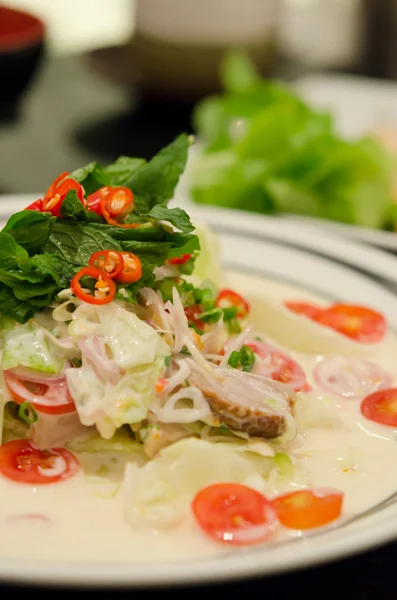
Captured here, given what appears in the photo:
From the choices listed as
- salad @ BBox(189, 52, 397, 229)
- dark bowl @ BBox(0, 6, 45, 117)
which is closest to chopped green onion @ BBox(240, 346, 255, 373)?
salad @ BBox(189, 52, 397, 229)

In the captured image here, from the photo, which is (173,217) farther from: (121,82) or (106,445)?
(121,82)

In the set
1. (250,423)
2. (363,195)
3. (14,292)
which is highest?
(14,292)

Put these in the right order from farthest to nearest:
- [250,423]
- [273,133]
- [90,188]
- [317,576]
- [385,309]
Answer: [273,133] < [385,309] < [90,188] < [250,423] < [317,576]

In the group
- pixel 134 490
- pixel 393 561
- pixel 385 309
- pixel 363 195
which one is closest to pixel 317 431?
pixel 393 561

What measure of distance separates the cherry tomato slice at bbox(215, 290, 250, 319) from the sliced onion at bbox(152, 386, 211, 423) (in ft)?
2.43

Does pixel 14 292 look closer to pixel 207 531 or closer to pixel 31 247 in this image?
pixel 31 247

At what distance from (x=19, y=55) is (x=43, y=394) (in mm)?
3180

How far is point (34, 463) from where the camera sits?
2117 mm

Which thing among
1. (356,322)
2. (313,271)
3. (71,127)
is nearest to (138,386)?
(356,322)

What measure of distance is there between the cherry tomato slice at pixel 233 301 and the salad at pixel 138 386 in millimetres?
428

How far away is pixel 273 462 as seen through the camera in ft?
7.14

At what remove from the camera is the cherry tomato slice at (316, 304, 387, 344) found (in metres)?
2.95

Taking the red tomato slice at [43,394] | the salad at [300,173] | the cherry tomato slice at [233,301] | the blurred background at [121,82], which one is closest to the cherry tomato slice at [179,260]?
the cherry tomato slice at [233,301]

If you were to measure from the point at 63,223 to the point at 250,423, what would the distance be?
0.74 metres
